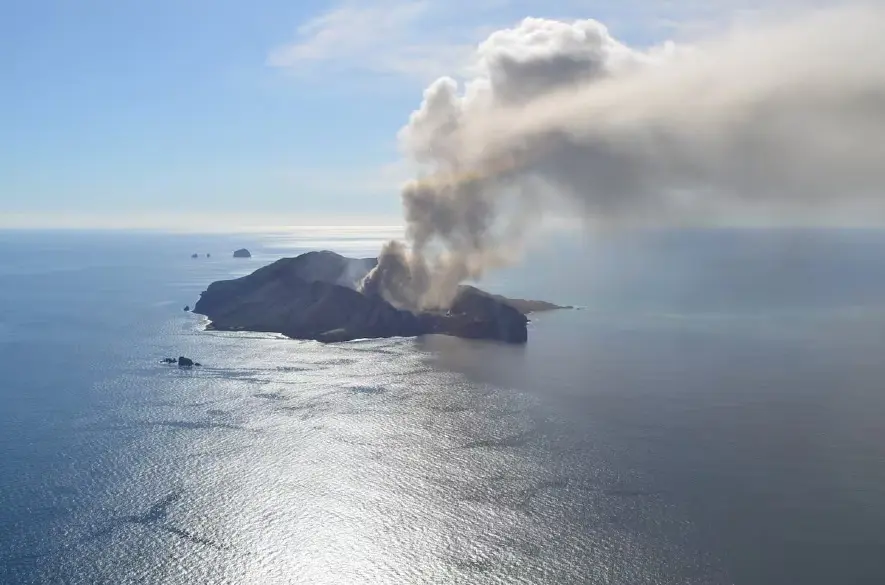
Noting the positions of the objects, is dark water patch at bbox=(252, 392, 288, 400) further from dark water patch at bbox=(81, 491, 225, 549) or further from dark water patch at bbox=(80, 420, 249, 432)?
dark water patch at bbox=(81, 491, 225, 549)

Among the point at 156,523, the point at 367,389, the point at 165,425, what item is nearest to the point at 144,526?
the point at 156,523

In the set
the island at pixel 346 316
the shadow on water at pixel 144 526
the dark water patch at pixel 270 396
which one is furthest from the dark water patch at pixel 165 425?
the island at pixel 346 316

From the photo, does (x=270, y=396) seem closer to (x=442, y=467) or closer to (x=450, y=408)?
(x=450, y=408)

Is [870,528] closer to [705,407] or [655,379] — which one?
[705,407]

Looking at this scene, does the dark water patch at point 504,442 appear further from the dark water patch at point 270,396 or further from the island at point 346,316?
the island at point 346,316

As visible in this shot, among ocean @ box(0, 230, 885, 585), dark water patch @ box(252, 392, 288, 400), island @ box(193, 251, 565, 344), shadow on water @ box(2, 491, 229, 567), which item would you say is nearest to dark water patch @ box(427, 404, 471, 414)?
ocean @ box(0, 230, 885, 585)

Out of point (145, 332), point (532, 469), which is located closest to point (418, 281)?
point (145, 332)
